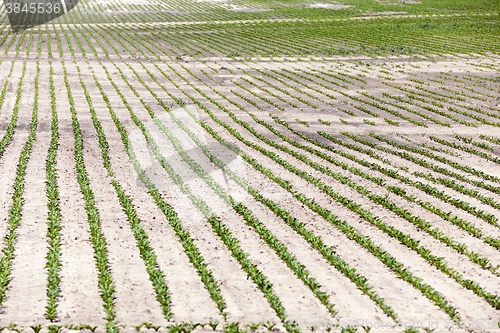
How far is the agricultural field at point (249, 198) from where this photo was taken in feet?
31.9

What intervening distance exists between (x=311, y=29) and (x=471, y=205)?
1880 inches

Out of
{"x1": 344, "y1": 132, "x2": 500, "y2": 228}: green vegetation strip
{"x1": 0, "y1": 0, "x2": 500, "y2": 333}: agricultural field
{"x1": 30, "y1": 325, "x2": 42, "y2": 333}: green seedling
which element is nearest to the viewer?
{"x1": 30, "y1": 325, "x2": 42, "y2": 333}: green seedling

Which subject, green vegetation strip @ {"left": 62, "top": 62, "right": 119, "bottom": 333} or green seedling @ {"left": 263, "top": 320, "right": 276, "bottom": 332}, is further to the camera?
green vegetation strip @ {"left": 62, "top": 62, "right": 119, "bottom": 333}

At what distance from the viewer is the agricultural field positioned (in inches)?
383

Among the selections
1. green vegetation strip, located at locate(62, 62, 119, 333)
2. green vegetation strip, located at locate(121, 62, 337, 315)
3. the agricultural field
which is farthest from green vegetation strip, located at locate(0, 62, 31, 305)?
green vegetation strip, located at locate(121, 62, 337, 315)

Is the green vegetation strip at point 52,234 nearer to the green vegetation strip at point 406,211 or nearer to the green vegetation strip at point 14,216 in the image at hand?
the green vegetation strip at point 14,216

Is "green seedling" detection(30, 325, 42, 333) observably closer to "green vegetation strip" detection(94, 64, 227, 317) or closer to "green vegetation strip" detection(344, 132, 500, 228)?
"green vegetation strip" detection(94, 64, 227, 317)

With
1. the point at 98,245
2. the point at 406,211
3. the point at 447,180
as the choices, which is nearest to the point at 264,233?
the point at 98,245

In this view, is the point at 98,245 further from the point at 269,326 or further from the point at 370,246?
the point at 370,246

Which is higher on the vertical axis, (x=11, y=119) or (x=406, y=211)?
(x=406, y=211)

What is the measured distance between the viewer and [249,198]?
15117 millimetres

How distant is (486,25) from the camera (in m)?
58.7

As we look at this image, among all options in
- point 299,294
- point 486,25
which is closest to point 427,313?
point 299,294

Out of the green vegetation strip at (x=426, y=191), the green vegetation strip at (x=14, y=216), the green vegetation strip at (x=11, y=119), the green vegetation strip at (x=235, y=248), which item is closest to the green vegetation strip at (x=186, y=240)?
the green vegetation strip at (x=235, y=248)
